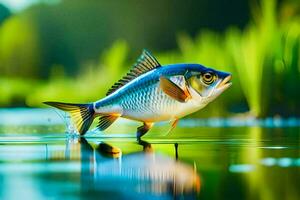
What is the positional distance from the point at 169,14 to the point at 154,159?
305cm

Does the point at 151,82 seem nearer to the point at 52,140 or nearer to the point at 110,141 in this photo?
the point at 110,141

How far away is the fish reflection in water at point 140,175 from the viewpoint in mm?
1816

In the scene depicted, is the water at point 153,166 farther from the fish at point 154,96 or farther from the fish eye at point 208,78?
the fish eye at point 208,78

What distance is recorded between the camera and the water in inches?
71.8

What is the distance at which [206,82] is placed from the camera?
3.27 metres

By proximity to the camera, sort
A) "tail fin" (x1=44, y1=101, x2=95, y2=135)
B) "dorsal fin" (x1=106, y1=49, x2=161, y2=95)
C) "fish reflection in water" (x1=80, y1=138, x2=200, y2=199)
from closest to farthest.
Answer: "fish reflection in water" (x1=80, y1=138, x2=200, y2=199)
"tail fin" (x1=44, y1=101, x2=95, y2=135)
"dorsal fin" (x1=106, y1=49, x2=161, y2=95)

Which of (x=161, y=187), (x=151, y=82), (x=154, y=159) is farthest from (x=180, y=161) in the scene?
(x=151, y=82)

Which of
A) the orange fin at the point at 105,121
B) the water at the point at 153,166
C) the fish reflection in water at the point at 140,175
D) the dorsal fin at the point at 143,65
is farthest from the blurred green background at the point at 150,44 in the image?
the fish reflection in water at the point at 140,175

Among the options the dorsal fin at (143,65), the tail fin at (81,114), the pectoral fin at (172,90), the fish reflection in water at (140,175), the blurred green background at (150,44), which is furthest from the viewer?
the blurred green background at (150,44)

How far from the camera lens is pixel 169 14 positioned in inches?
218

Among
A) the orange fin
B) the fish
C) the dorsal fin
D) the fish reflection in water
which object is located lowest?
the fish reflection in water

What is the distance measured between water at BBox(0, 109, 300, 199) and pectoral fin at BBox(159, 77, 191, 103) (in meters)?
0.23

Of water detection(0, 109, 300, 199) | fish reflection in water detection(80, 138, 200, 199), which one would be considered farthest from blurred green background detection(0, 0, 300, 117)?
fish reflection in water detection(80, 138, 200, 199)

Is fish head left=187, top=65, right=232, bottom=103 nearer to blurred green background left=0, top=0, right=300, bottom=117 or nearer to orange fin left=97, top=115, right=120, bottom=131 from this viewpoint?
orange fin left=97, top=115, right=120, bottom=131
